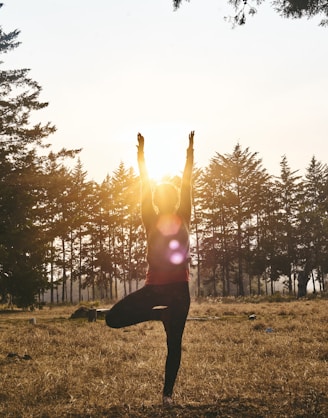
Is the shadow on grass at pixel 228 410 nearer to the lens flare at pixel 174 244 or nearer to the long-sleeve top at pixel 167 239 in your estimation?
the long-sleeve top at pixel 167 239

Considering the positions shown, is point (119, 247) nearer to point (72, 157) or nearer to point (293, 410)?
point (72, 157)

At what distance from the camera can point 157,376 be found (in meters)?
6.50

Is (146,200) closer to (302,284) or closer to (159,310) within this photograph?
(159,310)

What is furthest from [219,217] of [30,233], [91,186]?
[30,233]

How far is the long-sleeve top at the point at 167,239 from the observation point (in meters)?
4.48

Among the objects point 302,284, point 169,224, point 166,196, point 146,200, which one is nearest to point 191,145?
point 166,196

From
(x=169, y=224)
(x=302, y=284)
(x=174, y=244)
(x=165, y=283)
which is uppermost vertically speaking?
(x=169, y=224)

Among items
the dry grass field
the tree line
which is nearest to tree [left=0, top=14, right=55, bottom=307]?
the dry grass field

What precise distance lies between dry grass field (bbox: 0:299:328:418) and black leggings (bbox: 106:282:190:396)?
29.2 inches

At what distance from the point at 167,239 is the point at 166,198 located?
57cm

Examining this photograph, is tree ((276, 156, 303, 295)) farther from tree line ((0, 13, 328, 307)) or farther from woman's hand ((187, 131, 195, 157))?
woman's hand ((187, 131, 195, 157))

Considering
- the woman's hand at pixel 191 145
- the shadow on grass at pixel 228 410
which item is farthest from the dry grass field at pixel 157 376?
the woman's hand at pixel 191 145

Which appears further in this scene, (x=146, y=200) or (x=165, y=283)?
(x=146, y=200)

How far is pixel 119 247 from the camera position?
54781 millimetres
